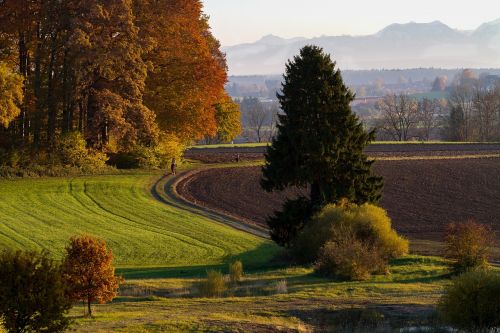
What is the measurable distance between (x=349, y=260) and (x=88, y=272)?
12.0 meters

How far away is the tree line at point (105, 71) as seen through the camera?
55156mm

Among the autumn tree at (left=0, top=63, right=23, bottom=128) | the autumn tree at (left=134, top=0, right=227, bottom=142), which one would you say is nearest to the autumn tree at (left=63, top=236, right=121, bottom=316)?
the autumn tree at (left=0, top=63, right=23, bottom=128)

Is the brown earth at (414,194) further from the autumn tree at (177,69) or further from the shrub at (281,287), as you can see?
the shrub at (281,287)

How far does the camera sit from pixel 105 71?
182 feet

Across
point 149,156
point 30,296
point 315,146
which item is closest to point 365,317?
point 30,296

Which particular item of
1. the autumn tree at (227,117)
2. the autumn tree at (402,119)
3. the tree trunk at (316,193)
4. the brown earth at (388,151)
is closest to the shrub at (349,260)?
the tree trunk at (316,193)

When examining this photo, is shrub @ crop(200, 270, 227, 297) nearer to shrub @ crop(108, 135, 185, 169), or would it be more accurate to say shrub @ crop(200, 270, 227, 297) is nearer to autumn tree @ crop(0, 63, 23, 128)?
autumn tree @ crop(0, 63, 23, 128)

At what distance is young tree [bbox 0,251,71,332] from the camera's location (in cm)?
1614

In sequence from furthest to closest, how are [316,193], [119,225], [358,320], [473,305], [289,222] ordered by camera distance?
[119,225] < [316,193] < [289,222] < [358,320] < [473,305]

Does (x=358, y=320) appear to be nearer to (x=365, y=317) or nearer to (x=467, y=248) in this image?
(x=365, y=317)

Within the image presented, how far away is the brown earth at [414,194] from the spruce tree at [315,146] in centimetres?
707

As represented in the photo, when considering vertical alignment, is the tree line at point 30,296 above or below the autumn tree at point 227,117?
below

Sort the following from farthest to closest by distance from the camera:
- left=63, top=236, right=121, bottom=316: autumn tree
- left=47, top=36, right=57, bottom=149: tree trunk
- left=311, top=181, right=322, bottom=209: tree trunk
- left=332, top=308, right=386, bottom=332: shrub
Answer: left=47, top=36, right=57, bottom=149: tree trunk, left=311, top=181, right=322, bottom=209: tree trunk, left=63, top=236, right=121, bottom=316: autumn tree, left=332, top=308, right=386, bottom=332: shrub

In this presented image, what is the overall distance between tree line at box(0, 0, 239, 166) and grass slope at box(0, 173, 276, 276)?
5.58 meters
